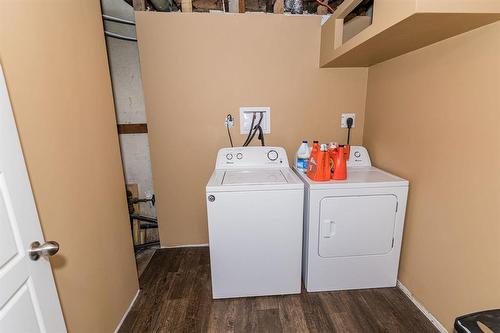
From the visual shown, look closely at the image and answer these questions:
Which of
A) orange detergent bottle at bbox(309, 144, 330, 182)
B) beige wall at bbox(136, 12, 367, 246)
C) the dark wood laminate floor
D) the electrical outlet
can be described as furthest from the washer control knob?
the dark wood laminate floor

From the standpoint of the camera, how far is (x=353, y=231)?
1.72 m

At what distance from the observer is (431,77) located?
1.48 metres

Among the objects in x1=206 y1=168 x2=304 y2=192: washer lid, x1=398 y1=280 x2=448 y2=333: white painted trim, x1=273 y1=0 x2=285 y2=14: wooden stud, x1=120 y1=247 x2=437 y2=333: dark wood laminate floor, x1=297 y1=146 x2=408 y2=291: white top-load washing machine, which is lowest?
x1=120 y1=247 x2=437 y2=333: dark wood laminate floor

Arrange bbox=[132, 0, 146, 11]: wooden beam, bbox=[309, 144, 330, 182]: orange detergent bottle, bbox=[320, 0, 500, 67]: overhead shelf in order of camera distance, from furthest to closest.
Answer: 1. bbox=[132, 0, 146, 11]: wooden beam
2. bbox=[309, 144, 330, 182]: orange detergent bottle
3. bbox=[320, 0, 500, 67]: overhead shelf

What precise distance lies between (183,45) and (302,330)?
235 cm

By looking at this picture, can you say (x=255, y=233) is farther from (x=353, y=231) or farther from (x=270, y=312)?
(x=353, y=231)

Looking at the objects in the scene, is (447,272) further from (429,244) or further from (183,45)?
(183,45)

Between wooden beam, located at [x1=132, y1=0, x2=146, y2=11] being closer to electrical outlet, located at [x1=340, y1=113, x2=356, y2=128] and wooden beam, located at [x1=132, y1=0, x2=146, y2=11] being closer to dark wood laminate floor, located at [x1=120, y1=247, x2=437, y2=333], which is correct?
electrical outlet, located at [x1=340, y1=113, x2=356, y2=128]

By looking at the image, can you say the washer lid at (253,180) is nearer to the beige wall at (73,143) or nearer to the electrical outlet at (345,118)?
the beige wall at (73,143)

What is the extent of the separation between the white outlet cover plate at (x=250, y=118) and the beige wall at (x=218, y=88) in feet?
0.13

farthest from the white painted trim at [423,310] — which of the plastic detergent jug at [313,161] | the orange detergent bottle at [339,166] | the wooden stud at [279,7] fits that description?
the wooden stud at [279,7]

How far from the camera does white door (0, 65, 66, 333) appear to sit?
2.36ft

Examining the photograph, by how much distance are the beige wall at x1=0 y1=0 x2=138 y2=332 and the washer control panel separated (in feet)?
2.71

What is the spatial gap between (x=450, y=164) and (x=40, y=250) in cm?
202
